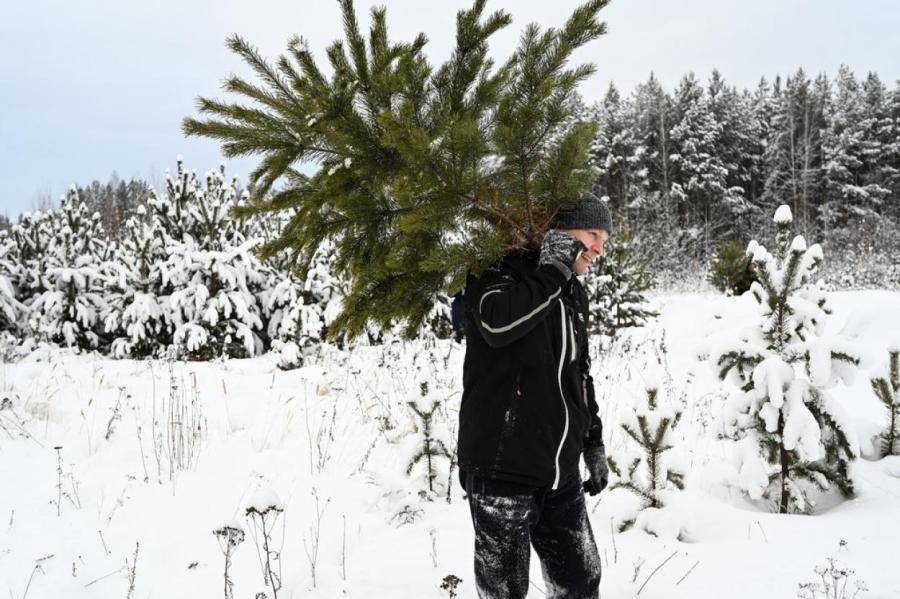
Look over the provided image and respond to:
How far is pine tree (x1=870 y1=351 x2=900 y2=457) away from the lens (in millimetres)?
3625

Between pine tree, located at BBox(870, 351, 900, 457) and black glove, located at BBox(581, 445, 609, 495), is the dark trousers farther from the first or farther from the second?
pine tree, located at BBox(870, 351, 900, 457)

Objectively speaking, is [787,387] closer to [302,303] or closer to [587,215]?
[587,215]

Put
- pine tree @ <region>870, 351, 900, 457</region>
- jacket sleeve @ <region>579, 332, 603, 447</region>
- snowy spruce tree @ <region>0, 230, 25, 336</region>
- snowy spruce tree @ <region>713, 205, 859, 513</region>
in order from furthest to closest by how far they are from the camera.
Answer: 1. snowy spruce tree @ <region>0, 230, 25, 336</region>
2. pine tree @ <region>870, 351, 900, 457</region>
3. snowy spruce tree @ <region>713, 205, 859, 513</region>
4. jacket sleeve @ <region>579, 332, 603, 447</region>

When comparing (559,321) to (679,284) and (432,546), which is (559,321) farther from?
(679,284)

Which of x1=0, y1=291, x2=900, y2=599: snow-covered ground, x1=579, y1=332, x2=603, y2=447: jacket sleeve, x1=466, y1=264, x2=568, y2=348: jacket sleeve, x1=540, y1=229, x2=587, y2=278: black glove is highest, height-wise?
x1=540, y1=229, x2=587, y2=278: black glove

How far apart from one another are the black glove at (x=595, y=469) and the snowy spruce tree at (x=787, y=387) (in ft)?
5.01

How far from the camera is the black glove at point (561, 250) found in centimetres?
183

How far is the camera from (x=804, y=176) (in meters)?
30.6

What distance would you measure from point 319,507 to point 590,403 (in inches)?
86.7

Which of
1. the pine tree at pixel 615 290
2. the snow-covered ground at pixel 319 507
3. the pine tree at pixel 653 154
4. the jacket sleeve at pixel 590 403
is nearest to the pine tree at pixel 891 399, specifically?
the snow-covered ground at pixel 319 507

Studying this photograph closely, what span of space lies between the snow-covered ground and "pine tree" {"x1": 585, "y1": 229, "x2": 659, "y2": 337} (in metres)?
4.36

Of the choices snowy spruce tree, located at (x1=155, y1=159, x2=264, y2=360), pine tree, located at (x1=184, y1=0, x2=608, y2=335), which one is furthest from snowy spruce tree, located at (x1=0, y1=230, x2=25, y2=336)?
pine tree, located at (x1=184, y1=0, x2=608, y2=335)

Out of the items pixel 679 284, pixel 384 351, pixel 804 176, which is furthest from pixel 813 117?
pixel 384 351

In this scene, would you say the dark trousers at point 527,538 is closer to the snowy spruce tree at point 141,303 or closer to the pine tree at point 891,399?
the pine tree at point 891,399
